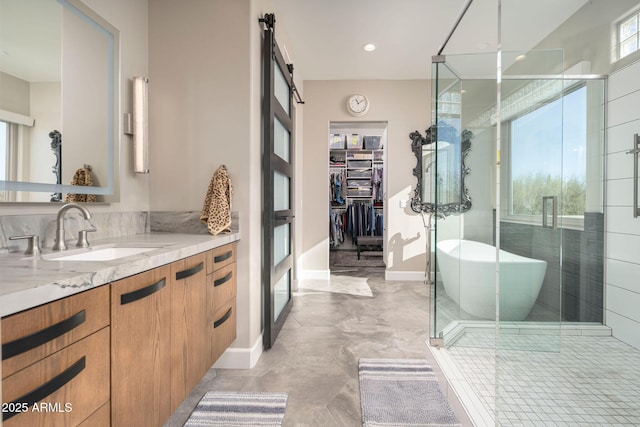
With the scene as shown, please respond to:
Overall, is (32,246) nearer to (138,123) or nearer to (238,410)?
(138,123)

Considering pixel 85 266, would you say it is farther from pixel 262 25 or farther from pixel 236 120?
pixel 262 25

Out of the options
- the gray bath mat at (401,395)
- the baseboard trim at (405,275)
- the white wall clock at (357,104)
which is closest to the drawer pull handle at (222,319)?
the gray bath mat at (401,395)

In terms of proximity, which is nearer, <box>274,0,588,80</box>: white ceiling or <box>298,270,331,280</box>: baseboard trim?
<box>274,0,588,80</box>: white ceiling

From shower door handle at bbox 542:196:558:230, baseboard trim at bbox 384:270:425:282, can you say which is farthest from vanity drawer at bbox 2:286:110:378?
baseboard trim at bbox 384:270:425:282

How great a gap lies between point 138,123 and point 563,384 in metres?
2.50

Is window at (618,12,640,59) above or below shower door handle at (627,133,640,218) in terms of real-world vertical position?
above

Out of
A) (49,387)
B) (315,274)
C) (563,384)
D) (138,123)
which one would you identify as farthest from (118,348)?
(315,274)

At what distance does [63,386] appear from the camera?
0.79 meters

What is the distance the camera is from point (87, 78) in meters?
1.62

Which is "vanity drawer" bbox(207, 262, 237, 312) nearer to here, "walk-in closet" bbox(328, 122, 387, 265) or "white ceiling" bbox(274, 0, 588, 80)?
"white ceiling" bbox(274, 0, 588, 80)

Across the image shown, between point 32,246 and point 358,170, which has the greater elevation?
point 358,170

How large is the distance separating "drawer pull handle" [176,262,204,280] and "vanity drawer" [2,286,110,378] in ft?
1.36

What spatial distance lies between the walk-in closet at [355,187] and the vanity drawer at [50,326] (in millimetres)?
5634

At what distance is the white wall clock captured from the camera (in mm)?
4520
